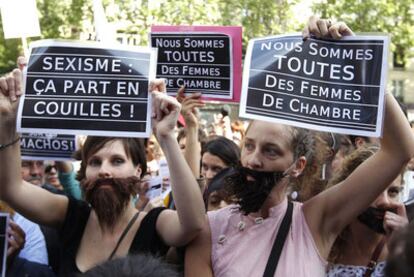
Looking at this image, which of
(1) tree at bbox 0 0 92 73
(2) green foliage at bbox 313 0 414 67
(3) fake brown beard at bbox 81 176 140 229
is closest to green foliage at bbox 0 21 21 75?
(1) tree at bbox 0 0 92 73

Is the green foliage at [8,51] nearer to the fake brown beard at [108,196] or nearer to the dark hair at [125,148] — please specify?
the dark hair at [125,148]

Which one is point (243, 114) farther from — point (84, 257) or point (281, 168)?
point (84, 257)

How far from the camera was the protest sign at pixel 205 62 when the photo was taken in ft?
11.7

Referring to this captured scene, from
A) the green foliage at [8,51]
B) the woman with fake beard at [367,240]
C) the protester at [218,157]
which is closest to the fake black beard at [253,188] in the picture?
the woman with fake beard at [367,240]

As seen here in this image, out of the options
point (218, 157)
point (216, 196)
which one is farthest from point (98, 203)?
point (218, 157)

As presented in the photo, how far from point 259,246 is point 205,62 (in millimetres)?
1266

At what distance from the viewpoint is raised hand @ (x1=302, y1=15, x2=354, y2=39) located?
2760mm

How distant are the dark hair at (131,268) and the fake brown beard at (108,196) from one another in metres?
1.12

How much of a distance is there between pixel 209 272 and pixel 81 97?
93 centimetres

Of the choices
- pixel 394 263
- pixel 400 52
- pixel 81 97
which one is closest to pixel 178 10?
pixel 400 52

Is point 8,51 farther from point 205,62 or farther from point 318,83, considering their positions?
point 318,83

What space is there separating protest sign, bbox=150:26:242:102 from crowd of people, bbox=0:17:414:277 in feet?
1.72

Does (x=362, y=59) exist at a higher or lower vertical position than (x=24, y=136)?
higher

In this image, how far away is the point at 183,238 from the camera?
2.71 metres
